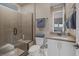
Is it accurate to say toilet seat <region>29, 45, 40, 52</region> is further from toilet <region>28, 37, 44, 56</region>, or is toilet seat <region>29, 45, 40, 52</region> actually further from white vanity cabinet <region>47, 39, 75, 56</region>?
white vanity cabinet <region>47, 39, 75, 56</region>

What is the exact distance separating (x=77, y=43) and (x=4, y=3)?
944mm

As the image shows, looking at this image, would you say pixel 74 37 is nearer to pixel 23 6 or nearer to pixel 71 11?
pixel 71 11

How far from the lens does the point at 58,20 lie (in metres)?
1.23

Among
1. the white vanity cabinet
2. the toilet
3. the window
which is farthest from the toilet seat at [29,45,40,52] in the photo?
the window

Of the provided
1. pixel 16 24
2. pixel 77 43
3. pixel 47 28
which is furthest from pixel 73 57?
pixel 16 24

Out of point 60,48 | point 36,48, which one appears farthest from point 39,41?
point 60,48

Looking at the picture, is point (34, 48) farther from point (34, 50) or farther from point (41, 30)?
point (41, 30)

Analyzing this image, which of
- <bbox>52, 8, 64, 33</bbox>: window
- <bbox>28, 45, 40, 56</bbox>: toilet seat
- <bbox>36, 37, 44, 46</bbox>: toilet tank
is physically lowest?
<bbox>28, 45, 40, 56</bbox>: toilet seat

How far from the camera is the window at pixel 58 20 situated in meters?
1.22

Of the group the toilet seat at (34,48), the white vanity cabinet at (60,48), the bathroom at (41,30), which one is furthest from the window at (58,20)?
the toilet seat at (34,48)

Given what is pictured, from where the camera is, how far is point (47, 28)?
123 cm

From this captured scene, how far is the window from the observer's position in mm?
1217

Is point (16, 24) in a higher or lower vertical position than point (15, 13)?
lower

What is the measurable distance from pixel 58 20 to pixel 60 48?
1.07 feet
